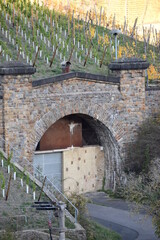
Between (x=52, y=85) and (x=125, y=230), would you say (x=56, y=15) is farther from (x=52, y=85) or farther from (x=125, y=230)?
(x=125, y=230)

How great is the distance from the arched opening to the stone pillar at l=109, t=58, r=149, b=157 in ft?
2.78

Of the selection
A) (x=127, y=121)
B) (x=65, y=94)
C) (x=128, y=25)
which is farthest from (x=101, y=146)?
(x=128, y=25)

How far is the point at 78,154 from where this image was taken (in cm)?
2966

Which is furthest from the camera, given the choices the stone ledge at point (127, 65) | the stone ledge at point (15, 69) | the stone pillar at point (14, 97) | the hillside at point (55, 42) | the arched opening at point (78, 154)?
the hillside at point (55, 42)

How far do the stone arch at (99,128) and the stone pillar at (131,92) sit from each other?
0.53m

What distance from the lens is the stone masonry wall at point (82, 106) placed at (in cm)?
2658

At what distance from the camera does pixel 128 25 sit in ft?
151

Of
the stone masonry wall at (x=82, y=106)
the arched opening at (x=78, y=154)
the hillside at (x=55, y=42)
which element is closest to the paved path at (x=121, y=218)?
the arched opening at (x=78, y=154)

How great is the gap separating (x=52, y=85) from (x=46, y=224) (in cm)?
697

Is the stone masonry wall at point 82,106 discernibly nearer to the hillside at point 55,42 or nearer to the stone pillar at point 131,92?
the stone pillar at point 131,92

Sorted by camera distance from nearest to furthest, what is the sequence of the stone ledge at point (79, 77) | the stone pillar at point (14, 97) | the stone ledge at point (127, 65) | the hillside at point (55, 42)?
the stone pillar at point (14, 97)
the stone ledge at point (79, 77)
the stone ledge at point (127, 65)
the hillside at point (55, 42)

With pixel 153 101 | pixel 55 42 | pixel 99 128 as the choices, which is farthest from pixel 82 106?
pixel 55 42

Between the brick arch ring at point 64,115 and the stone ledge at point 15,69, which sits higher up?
the stone ledge at point 15,69

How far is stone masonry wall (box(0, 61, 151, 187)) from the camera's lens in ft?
87.2
